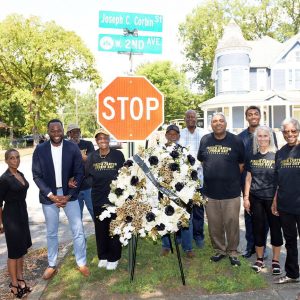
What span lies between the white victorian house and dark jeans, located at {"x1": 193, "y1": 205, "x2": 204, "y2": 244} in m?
26.2

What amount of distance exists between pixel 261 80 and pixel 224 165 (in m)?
30.7

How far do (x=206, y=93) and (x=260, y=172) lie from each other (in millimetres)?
45687

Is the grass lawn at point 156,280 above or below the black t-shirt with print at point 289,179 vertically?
below

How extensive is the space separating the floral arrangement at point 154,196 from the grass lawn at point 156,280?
684 mm

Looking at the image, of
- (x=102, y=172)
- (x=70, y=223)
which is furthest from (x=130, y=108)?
(x=70, y=223)

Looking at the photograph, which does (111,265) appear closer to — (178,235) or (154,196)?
(178,235)

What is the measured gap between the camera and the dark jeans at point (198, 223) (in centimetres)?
583

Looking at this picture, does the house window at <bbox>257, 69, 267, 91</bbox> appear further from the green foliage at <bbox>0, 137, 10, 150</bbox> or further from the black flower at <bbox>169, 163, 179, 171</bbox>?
the black flower at <bbox>169, 163, 179, 171</bbox>

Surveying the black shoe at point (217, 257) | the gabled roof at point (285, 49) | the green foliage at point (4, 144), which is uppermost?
the gabled roof at point (285, 49)

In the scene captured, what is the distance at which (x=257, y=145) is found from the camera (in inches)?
191

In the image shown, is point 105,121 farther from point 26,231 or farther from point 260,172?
point 260,172

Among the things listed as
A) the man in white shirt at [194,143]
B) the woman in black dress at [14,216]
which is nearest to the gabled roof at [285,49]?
the man in white shirt at [194,143]

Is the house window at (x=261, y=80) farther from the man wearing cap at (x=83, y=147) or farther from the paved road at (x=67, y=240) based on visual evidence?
the man wearing cap at (x=83, y=147)

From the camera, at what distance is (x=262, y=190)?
4.74m
